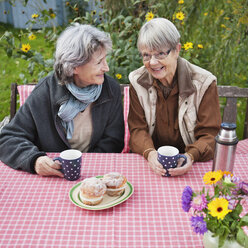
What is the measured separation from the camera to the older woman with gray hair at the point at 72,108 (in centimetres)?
177

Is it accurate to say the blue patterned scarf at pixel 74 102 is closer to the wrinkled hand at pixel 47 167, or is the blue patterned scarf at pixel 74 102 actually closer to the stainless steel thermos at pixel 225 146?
the wrinkled hand at pixel 47 167

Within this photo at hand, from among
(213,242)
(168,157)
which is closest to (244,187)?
(213,242)

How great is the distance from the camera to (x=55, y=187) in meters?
1.45

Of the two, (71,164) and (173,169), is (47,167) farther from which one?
(173,169)

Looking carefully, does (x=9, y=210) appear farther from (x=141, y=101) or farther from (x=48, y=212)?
(x=141, y=101)

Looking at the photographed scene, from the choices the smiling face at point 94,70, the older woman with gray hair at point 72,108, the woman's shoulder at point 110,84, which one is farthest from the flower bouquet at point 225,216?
the woman's shoulder at point 110,84

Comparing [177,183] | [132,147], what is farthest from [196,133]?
[177,183]

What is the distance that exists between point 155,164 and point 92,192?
393 millimetres

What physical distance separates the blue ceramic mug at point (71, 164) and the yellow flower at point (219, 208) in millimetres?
690

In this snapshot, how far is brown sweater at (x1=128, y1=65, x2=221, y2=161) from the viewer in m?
1.78

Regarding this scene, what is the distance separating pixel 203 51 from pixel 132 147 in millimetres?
1681

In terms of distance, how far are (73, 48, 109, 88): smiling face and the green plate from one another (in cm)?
67

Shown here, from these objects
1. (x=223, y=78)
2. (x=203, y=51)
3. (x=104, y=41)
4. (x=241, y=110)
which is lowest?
(x=241, y=110)

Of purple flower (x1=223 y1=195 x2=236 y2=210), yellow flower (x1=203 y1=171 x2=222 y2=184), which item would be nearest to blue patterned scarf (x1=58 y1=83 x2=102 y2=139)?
yellow flower (x1=203 y1=171 x2=222 y2=184)
